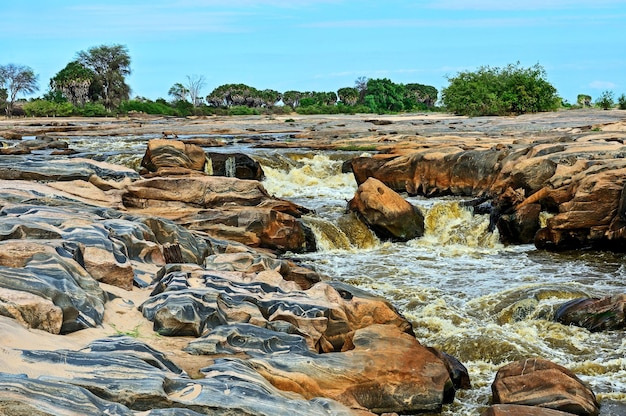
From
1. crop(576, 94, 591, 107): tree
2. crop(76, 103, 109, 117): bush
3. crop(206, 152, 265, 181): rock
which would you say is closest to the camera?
crop(206, 152, 265, 181): rock

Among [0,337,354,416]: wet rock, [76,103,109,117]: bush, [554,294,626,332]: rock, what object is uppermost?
[76,103,109,117]: bush

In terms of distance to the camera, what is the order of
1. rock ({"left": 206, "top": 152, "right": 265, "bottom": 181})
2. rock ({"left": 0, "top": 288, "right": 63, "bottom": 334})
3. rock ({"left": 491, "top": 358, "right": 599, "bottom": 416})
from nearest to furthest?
rock ({"left": 0, "top": 288, "right": 63, "bottom": 334})
rock ({"left": 491, "top": 358, "right": 599, "bottom": 416})
rock ({"left": 206, "top": 152, "right": 265, "bottom": 181})

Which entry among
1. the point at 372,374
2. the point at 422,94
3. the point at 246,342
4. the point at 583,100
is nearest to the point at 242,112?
the point at 583,100

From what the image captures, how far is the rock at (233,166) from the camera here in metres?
19.4

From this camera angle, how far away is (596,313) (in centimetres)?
905

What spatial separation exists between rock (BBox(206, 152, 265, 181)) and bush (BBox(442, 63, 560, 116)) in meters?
25.5

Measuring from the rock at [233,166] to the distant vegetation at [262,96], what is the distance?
25.6m

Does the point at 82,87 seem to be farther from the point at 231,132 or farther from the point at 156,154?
the point at 156,154

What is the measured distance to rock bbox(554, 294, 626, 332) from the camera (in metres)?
8.87

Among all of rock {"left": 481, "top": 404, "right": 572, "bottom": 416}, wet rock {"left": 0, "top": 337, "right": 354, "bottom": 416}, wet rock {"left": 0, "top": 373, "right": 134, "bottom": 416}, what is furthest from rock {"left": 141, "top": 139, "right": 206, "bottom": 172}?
wet rock {"left": 0, "top": 373, "right": 134, "bottom": 416}

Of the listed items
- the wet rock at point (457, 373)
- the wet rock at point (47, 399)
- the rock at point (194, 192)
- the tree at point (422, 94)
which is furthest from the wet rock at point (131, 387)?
the tree at point (422, 94)

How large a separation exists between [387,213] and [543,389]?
27.7 feet

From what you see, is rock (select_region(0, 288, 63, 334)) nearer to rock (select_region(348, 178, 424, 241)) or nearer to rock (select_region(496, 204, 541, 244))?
rock (select_region(348, 178, 424, 241))

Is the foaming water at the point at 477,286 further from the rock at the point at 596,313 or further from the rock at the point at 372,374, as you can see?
the rock at the point at 372,374
